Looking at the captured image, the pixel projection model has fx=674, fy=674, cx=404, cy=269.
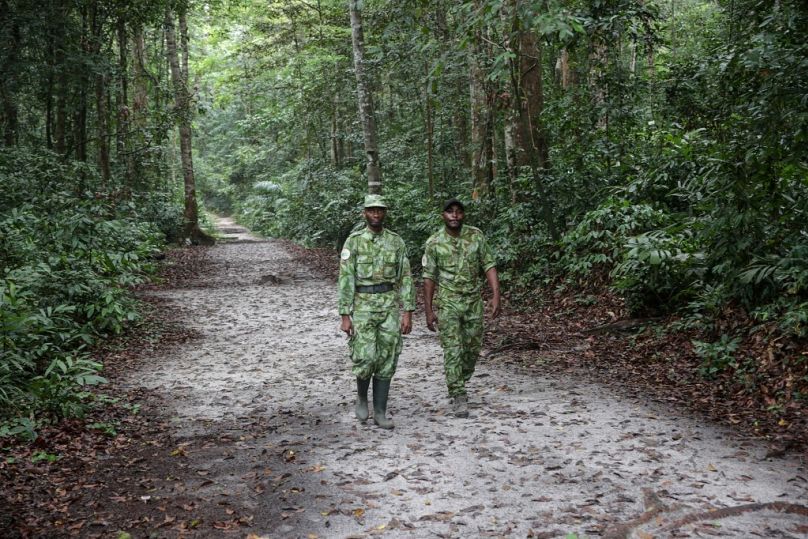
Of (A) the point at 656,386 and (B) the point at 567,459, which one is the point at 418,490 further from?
(A) the point at 656,386

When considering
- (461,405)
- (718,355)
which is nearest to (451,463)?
(461,405)

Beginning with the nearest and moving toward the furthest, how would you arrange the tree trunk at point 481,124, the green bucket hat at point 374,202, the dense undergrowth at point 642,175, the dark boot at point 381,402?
the green bucket hat at point 374,202
the dark boot at point 381,402
the dense undergrowth at point 642,175
the tree trunk at point 481,124

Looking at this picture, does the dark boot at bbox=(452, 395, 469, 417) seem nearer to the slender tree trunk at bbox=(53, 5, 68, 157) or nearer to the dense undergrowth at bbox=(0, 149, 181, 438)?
the dense undergrowth at bbox=(0, 149, 181, 438)

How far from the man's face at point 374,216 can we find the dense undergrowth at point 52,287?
289 centimetres

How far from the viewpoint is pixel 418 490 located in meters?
4.76

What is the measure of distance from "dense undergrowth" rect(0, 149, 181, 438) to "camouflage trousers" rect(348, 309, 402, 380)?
241cm

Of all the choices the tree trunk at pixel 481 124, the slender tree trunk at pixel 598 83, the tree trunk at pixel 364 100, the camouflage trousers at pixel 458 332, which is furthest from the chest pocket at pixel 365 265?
the tree trunk at pixel 481 124

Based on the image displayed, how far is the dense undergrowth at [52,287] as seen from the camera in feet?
21.0

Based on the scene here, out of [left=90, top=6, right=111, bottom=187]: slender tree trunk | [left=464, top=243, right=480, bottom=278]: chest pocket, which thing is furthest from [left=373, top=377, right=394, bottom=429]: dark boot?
[left=90, top=6, right=111, bottom=187]: slender tree trunk

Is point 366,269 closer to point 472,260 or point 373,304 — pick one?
point 373,304

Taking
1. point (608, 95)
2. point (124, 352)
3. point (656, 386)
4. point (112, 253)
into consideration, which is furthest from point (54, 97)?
point (656, 386)

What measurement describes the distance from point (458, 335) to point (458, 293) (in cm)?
40

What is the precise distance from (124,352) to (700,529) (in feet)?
25.9

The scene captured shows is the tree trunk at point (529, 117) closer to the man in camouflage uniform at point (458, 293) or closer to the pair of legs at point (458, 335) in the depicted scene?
the man in camouflage uniform at point (458, 293)
